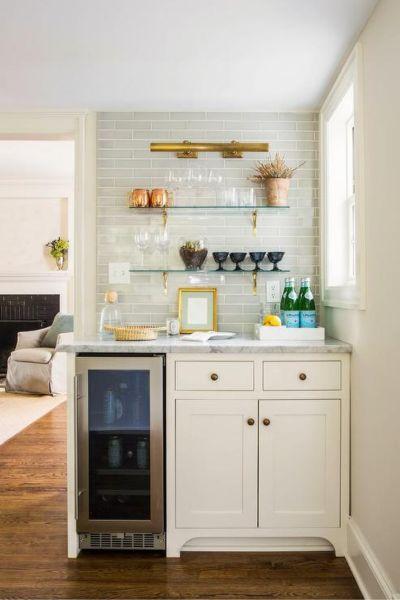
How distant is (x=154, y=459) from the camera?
2.45 m

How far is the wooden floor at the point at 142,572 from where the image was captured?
2.16m

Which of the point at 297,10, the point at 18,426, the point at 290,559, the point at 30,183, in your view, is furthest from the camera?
the point at 30,183

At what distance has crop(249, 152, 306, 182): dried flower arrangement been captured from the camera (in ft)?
9.82

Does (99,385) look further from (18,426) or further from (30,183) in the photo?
(30,183)

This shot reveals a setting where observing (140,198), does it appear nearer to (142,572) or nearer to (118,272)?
(118,272)

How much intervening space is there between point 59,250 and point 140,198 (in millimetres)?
4180

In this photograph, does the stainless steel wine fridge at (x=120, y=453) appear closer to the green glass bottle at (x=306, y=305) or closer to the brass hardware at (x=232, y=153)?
the green glass bottle at (x=306, y=305)

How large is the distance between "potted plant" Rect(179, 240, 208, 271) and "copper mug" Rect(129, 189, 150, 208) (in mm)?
332

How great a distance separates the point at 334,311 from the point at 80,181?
5.38 ft

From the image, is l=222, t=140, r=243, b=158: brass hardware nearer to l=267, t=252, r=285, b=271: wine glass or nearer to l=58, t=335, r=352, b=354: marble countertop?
l=267, t=252, r=285, b=271: wine glass

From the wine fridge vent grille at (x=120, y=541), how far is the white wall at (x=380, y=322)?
0.95 m

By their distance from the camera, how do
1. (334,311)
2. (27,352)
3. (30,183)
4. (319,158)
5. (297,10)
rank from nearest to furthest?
(297,10), (334,311), (319,158), (27,352), (30,183)

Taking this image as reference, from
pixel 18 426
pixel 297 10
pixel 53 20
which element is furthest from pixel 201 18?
pixel 18 426

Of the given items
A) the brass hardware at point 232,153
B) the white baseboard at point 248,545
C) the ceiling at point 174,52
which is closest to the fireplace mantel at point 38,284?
the ceiling at point 174,52
